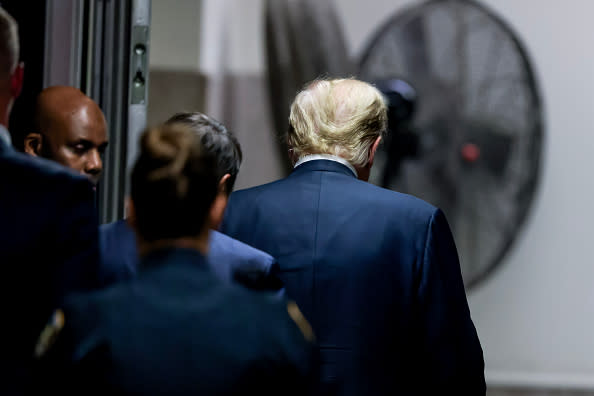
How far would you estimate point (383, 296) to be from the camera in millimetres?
1515

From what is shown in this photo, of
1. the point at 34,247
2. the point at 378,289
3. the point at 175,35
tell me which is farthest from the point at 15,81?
the point at 175,35

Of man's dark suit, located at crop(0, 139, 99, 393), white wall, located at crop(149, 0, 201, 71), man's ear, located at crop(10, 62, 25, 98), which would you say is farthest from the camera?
white wall, located at crop(149, 0, 201, 71)

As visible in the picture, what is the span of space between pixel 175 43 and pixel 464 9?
4.16 feet

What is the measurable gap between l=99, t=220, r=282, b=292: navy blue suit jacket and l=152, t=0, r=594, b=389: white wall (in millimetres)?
2693

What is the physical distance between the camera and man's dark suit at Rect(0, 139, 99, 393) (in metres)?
1.10

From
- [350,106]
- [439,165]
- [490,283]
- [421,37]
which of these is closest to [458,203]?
[439,165]

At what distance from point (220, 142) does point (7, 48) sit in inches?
18.7

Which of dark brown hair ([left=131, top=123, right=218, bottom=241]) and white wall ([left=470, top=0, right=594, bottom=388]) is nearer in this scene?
dark brown hair ([left=131, top=123, right=218, bottom=241])

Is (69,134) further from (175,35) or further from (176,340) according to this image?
(175,35)

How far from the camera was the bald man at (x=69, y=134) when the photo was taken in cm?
171

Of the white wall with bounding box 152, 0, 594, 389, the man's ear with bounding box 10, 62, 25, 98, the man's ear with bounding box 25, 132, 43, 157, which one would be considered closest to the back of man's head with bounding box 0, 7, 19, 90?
the man's ear with bounding box 10, 62, 25, 98

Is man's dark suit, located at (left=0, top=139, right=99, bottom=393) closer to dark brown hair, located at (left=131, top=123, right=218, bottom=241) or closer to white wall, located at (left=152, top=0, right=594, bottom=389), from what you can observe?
dark brown hair, located at (left=131, top=123, right=218, bottom=241)

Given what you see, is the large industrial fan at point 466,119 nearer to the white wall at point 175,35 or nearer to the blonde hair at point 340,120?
the white wall at point 175,35

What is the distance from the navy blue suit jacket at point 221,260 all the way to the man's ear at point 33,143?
1.18ft
